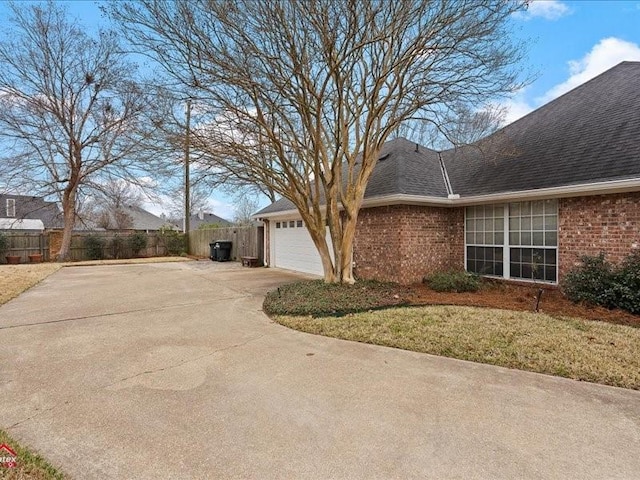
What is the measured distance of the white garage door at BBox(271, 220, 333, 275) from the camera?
12.7m

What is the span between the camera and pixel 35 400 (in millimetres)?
3303

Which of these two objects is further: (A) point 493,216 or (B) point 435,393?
(A) point 493,216

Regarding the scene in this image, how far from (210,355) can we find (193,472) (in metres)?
2.30

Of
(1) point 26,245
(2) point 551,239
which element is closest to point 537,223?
(2) point 551,239

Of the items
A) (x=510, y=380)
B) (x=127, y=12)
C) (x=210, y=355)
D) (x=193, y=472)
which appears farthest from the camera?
(x=127, y=12)

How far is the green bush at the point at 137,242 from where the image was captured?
71.6 ft

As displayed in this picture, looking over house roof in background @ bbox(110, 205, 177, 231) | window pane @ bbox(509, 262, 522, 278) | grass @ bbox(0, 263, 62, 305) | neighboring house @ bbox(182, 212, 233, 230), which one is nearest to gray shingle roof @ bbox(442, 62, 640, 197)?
window pane @ bbox(509, 262, 522, 278)

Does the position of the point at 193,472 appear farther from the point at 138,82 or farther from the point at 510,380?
the point at 138,82

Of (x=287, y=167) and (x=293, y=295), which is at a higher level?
(x=287, y=167)

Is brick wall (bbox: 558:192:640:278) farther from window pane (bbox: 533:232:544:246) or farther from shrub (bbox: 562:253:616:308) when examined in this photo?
window pane (bbox: 533:232:544:246)

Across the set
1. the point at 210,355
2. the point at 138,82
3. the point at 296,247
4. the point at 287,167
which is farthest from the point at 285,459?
the point at 296,247

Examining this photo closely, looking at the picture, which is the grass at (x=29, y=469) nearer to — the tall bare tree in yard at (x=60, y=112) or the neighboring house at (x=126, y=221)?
the tall bare tree in yard at (x=60, y=112)
